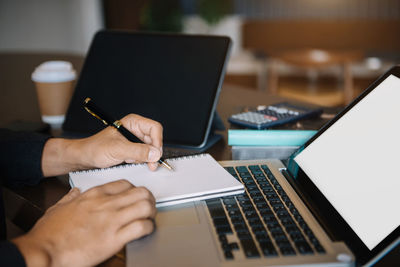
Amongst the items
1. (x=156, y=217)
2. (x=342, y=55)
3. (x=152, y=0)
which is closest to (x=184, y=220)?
(x=156, y=217)

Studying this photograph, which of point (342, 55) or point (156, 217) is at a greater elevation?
point (156, 217)

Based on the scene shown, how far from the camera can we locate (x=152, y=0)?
4.64 meters

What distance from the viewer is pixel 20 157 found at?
0.72 metres

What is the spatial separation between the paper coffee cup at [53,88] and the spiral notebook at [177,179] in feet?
1.34

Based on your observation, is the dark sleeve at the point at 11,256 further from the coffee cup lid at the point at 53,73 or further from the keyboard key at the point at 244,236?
the coffee cup lid at the point at 53,73

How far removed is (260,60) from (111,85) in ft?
14.3

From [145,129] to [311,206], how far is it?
0.34 metres

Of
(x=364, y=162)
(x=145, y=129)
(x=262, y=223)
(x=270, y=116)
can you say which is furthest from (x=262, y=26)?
(x=262, y=223)

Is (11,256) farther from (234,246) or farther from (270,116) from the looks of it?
(270,116)

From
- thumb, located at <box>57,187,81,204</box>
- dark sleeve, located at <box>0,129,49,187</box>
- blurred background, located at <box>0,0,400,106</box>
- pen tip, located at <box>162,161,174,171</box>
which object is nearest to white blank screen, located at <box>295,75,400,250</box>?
pen tip, located at <box>162,161,174,171</box>

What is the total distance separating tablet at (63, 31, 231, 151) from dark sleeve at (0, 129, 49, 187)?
17cm

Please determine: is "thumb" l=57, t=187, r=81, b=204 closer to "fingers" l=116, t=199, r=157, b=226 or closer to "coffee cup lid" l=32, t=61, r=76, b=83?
"fingers" l=116, t=199, r=157, b=226

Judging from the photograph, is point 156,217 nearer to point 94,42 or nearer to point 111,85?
point 111,85

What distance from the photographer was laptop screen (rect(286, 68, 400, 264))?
1.58 feet
